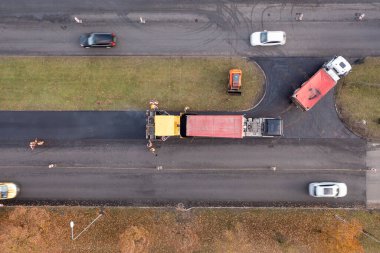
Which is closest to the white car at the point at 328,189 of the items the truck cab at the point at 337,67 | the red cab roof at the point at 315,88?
the red cab roof at the point at 315,88

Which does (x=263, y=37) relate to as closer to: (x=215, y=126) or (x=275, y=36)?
(x=275, y=36)

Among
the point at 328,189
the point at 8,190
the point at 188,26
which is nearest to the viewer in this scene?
the point at 328,189

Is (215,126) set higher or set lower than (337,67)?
lower

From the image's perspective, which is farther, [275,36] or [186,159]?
[186,159]

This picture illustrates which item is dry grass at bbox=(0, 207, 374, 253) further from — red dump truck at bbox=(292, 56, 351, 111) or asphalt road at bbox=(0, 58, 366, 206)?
red dump truck at bbox=(292, 56, 351, 111)

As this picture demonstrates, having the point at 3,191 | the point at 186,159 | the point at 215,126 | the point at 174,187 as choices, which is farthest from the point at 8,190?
the point at 215,126

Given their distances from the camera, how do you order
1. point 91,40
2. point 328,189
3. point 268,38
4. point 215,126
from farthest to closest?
1. point 91,40
2. point 268,38
3. point 328,189
4. point 215,126

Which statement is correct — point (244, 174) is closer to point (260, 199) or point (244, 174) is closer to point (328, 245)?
point (260, 199)
